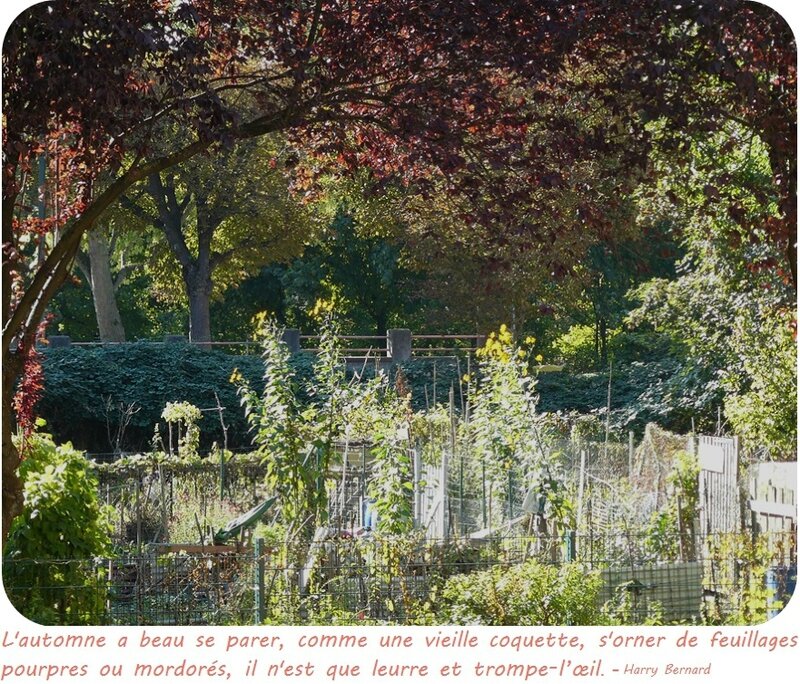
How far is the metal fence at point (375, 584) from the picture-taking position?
4586 millimetres

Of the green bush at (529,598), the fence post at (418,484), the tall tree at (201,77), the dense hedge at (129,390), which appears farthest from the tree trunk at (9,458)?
the dense hedge at (129,390)

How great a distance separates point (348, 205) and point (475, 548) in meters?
19.4

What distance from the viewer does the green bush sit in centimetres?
439

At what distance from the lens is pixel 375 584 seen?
4992mm

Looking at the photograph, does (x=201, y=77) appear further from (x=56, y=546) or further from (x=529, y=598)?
(x=529, y=598)

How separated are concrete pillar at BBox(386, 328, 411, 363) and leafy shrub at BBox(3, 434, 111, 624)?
13.8 meters

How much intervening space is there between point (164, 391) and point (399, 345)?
16.0ft

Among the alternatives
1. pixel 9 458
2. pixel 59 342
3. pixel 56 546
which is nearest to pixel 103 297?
pixel 59 342

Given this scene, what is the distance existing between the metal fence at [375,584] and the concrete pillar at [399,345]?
13113 millimetres

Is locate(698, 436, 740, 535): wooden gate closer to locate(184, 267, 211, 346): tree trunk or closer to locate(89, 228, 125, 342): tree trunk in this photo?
locate(184, 267, 211, 346): tree trunk

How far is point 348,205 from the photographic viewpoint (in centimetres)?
2434
